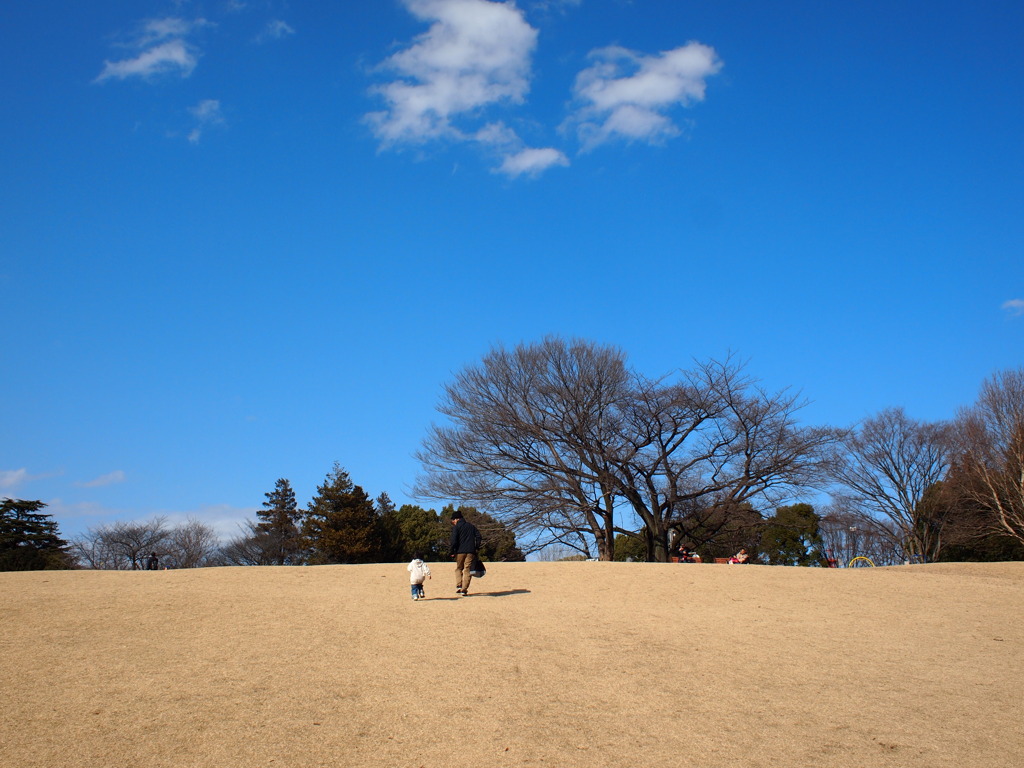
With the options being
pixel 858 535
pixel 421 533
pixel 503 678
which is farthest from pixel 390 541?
pixel 503 678

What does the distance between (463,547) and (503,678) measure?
5643 mm

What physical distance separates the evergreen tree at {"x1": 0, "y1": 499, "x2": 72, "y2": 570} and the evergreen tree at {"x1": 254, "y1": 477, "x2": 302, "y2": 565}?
44.4ft

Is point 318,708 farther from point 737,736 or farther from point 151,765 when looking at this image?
point 737,736

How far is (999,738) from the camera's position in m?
7.07

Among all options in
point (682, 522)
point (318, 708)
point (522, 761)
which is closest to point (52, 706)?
point (318, 708)

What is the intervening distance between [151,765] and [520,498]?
24.7 meters

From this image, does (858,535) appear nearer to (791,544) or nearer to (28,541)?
(791,544)

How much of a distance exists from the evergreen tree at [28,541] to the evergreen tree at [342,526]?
509 inches

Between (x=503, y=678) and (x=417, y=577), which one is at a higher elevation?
(x=417, y=577)

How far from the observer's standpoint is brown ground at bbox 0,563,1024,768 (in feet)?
21.1

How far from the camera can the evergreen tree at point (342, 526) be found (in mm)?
42906

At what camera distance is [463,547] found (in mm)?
14055

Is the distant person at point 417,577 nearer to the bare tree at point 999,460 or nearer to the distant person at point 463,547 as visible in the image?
the distant person at point 463,547

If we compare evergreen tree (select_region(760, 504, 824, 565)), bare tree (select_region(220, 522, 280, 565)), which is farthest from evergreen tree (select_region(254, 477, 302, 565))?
evergreen tree (select_region(760, 504, 824, 565))
